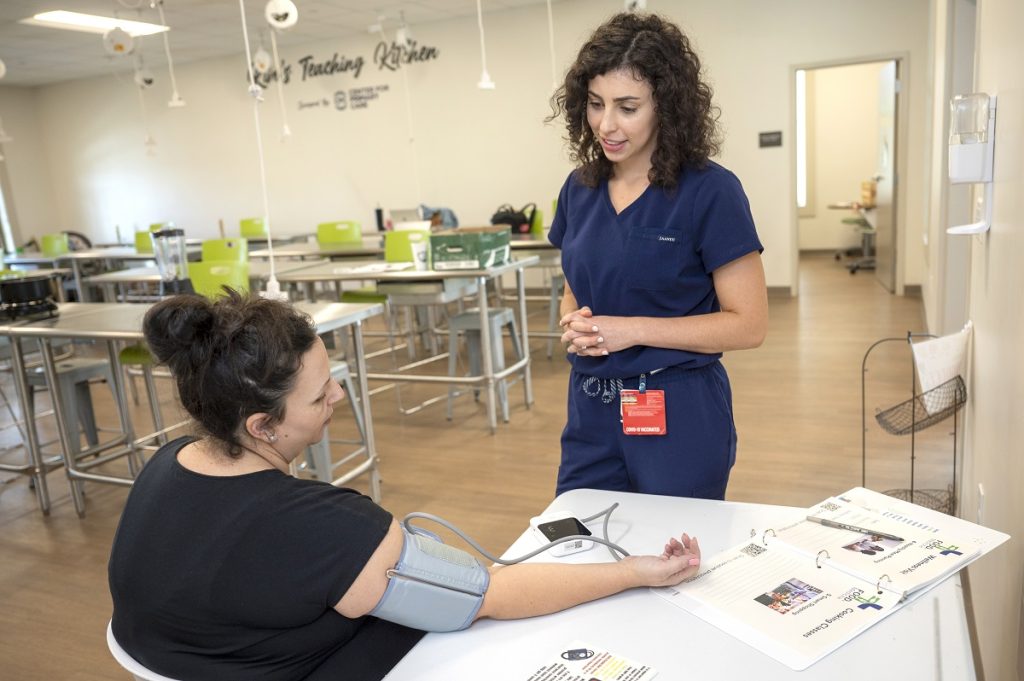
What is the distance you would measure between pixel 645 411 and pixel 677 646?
52 centimetres

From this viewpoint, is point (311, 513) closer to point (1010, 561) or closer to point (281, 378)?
point (281, 378)

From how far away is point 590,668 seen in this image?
0.98m

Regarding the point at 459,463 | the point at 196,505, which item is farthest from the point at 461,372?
the point at 196,505

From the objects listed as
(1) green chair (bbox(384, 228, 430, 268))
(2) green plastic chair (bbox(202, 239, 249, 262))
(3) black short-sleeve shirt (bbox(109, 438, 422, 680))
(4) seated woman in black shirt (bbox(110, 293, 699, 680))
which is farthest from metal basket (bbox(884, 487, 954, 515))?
(2) green plastic chair (bbox(202, 239, 249, 262))

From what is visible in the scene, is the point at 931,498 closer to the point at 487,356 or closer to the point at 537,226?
the point at 487,356

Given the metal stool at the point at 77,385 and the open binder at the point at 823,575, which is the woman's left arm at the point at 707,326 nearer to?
the open binder at the point at 823,575

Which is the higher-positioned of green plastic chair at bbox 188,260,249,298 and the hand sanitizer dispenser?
the hand sanitizer dispenser

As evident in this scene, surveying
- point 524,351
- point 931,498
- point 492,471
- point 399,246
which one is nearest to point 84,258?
point 399,246

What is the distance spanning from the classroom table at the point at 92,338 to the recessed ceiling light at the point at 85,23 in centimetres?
437

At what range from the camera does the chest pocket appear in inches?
56.4

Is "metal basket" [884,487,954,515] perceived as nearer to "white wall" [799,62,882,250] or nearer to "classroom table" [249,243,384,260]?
"classroom table" [249,243,384,260]

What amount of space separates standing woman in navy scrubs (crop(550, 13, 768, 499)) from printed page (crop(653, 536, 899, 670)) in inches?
12.0

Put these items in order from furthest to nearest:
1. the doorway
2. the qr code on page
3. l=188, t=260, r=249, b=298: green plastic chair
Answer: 1. the doorway
2. l=188, t=260, r=249, b=298: green plastic chair
3. the qr code on page

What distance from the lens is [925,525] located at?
48.5 inches
